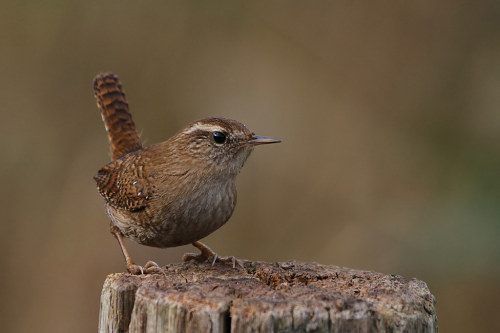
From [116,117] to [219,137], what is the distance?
1580 mm

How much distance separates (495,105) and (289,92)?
6.55 ft

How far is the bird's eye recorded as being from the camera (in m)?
4.06

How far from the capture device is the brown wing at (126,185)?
4.06 metres

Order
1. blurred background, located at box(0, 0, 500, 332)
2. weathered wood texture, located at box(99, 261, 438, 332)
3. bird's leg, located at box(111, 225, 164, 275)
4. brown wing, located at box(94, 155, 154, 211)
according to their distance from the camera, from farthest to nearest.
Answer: blurred background, located at box(0, 0, 500, 332)
brown wing, located at box(94, 155, 154, 211)
bird's leg, located at box(111, 225, 164, 275)
weathered wood texture, located at box(99, 261, 438, 332)

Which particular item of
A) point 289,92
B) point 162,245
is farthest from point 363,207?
point 162,245

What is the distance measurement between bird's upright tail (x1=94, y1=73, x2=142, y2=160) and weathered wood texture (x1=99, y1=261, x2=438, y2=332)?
89.6 inches

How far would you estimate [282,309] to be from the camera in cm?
249

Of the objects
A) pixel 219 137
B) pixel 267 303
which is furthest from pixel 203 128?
pixel 267 303

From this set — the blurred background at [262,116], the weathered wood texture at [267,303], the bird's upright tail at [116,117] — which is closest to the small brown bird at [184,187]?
the weathered wood texture at [267,303]

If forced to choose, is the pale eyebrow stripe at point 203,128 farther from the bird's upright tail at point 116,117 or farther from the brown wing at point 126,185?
the bird's upright tail at point 116,117

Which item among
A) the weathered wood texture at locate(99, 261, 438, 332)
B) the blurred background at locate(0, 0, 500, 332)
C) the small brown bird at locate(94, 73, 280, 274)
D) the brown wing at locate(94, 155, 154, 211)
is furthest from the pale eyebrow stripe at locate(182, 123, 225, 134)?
the blurred background at locate(0, 0, 500, 332)

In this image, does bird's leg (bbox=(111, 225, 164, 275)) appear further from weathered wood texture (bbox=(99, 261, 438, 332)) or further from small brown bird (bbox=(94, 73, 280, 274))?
weathered wood texture (bbox=(99, 261, 438, 332))

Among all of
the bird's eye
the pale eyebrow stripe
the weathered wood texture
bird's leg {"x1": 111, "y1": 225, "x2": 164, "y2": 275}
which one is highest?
the pale eyebrow stripe

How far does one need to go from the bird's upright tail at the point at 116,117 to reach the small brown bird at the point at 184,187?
2.63ft
